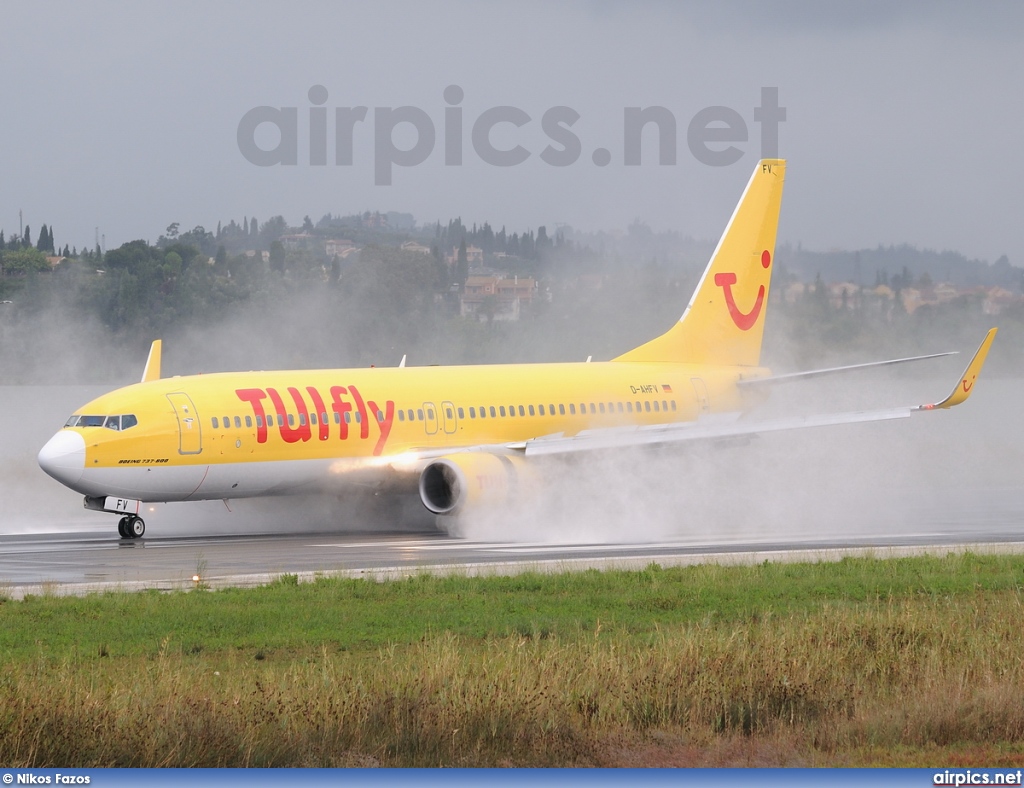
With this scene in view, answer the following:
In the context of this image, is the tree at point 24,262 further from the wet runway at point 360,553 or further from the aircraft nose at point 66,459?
the aircraft nose at point 66,459

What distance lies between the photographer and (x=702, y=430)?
35250mm

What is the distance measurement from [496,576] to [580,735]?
10377mm

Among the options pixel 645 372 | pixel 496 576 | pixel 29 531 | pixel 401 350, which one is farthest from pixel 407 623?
pixel 401 350

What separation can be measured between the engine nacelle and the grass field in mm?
11959

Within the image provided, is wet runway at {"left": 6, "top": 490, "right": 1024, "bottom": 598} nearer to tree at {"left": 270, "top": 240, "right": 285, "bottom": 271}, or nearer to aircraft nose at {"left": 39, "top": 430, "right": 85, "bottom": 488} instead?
aircraft nose at {"left": 39, "top": 430, "right": 85, "bottom": 488}

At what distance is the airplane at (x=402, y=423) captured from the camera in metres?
31.2

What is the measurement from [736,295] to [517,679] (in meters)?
30.5

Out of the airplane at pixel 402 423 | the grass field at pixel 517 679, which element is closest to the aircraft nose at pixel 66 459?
the airplane at pixel 402 423

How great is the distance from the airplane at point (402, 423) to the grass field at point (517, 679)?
445 inches

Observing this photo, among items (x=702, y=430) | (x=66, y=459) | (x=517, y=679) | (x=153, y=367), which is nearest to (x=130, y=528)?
(x=66, y=459)

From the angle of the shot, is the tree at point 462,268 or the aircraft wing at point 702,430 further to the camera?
the tree at point 462,268

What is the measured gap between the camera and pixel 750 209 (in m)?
42.8

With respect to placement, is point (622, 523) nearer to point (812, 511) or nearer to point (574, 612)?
point (812, 511)

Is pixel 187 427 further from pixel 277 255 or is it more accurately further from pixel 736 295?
pixel 277 255
